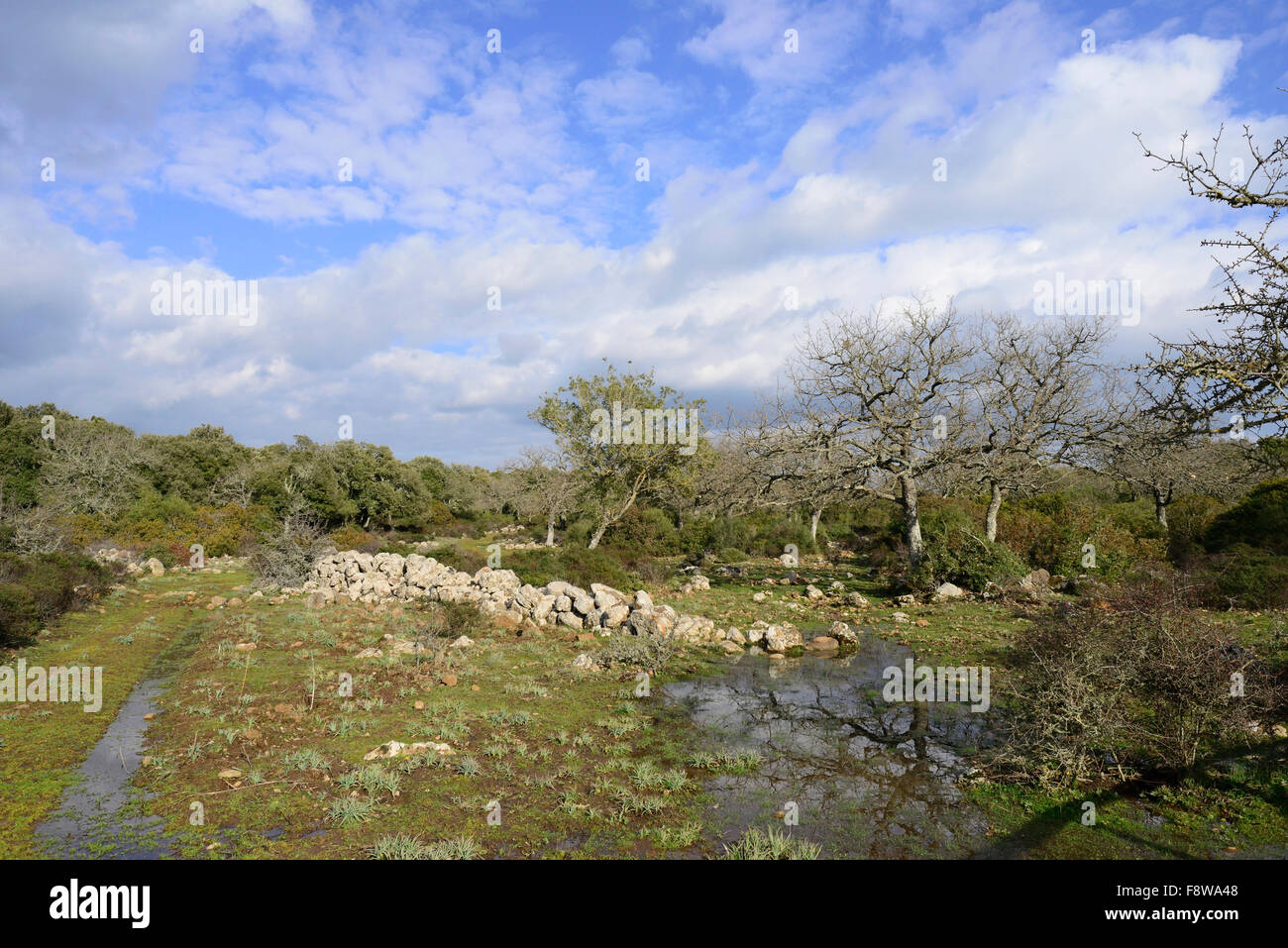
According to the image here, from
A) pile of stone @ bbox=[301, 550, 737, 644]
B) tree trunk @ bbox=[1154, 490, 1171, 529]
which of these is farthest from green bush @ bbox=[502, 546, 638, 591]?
tree trunk @ bbox=[1154, 490, 1171, 529]

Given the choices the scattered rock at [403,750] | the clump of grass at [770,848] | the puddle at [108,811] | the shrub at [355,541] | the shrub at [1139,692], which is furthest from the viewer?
the shrub at [355,541]

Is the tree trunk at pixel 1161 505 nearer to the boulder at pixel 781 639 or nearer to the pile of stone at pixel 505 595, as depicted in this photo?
the boulder at pixel 781 639

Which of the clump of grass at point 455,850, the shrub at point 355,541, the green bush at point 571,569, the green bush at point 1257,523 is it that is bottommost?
the clump of grass at point 455,850

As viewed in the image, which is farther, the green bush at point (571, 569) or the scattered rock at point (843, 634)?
→ the green bush at point (571, 569)

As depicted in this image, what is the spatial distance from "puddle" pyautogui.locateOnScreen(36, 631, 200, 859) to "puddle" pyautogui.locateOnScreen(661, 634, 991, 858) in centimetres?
491

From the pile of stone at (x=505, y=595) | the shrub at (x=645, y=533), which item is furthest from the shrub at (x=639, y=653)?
the shrub at (x=645, y=533)

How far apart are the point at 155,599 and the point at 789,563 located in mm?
23373

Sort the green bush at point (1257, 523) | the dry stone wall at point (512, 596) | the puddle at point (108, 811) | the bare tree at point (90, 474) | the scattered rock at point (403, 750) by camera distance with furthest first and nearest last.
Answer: the bare tree at point (90, 474)
the green bush at point (1257, 523)
the dry stone wall at point (512, 596)
the scattered rock at point (403, 750)
the puddle at point (108, 811)

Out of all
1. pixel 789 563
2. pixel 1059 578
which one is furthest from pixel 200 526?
pixel 1059 578

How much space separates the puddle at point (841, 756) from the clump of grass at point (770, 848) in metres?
0.21

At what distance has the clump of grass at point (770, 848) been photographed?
487 centimetres

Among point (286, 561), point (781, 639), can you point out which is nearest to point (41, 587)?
point (286, 561)

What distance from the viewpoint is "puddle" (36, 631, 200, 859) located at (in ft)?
16.6

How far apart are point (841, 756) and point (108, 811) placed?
24.2 ft
